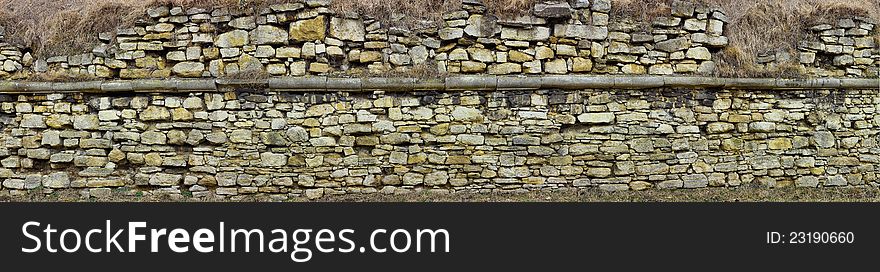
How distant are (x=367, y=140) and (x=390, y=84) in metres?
0.73

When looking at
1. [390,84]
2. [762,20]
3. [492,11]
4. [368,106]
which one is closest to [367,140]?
[368,106]

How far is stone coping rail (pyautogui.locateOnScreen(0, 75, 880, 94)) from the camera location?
27.3 ft

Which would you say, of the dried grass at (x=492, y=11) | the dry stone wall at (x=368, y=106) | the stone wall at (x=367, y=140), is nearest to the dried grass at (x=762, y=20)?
the dried grass at (x=492, y=11)

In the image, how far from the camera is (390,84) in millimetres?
→ 8336

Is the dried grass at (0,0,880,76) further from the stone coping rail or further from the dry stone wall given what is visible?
the stone coping rail

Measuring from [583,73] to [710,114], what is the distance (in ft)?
5.51

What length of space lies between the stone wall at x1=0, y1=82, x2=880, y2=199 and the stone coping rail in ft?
0.32

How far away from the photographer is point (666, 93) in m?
8.63

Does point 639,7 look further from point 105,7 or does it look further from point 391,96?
point 105,7

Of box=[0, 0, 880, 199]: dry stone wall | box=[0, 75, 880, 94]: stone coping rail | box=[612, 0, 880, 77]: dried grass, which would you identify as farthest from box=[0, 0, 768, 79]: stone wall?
box=[612, 0, 880, 77]: dried grass

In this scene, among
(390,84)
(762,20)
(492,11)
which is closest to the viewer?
(390,84)

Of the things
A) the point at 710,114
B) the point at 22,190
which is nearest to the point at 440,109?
the point at 710,114

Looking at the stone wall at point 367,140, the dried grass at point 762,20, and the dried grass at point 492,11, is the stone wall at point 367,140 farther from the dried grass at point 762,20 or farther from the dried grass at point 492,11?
the dried grass at point 492,11

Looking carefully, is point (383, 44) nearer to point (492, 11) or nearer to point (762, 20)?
point (492, 11)
